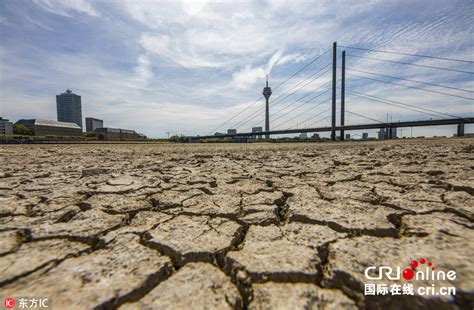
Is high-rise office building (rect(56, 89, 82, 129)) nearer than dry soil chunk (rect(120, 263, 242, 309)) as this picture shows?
No

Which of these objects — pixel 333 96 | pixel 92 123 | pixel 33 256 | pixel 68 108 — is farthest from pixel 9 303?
pixel 68 108

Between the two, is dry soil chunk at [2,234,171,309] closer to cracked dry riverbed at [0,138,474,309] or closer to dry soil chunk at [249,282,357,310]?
cracked dry riverbed at [0,138,474,309]

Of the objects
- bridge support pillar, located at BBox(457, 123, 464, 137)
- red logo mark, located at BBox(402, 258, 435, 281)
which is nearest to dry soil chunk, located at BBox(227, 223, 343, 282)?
red logo mark, located at BBox(402, 258, 435, 281)

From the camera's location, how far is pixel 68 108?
309 ft

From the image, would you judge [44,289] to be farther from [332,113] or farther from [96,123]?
[96,123]

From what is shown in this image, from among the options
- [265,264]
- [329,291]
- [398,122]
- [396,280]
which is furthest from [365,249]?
[398,122]

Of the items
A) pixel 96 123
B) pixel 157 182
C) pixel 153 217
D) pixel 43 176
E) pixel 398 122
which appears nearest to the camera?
pixel 153 217

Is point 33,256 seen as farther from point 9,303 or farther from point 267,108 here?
point 267,108

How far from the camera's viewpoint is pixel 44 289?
0.63 metres

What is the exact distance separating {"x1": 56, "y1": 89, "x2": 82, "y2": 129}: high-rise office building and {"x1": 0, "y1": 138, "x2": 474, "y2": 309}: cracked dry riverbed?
382ft

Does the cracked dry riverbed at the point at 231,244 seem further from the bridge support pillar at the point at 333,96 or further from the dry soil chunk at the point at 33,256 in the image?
the bridge support pillar at the point at 333,96

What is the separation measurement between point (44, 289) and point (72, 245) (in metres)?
0.25

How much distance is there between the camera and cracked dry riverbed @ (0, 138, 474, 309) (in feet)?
1.98

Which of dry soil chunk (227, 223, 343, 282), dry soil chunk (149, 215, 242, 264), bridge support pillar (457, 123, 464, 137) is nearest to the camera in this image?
dry soil chunk (227, 223, 343, 282)
